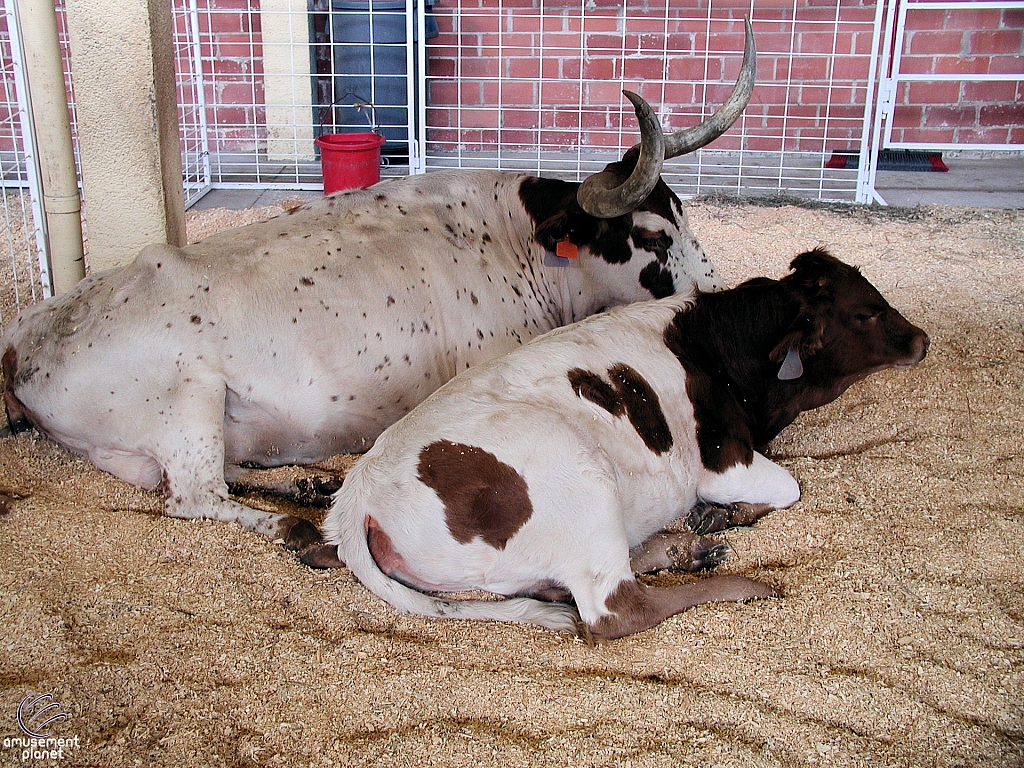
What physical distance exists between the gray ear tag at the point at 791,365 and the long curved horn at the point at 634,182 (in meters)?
0.98

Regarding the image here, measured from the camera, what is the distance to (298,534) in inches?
137

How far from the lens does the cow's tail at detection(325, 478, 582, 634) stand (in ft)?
9.91

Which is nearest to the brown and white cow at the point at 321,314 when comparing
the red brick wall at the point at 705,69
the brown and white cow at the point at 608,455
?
the brown and white cow at the point at 608,455

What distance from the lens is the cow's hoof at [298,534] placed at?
345cm

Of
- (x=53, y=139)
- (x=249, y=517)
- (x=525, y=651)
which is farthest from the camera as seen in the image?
(x=53, y=139)

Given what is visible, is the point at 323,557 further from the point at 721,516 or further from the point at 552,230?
the point at 552,230

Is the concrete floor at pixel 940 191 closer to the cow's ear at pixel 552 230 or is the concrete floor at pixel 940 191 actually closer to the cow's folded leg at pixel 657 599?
the cow's ear at pixel 552 230

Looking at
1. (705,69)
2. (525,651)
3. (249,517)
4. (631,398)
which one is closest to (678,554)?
(631,398)

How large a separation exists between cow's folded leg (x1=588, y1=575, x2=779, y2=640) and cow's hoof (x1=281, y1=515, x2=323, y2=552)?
43.4 inches

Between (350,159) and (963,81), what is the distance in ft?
21.3

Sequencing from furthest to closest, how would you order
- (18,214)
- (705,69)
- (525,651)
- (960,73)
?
(960,73) → (705,69) → (18,214) → (525,651)

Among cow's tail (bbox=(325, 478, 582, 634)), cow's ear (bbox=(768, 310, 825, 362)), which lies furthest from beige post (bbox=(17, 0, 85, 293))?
cow's ear (bbox=(768, 310, 825, 362))

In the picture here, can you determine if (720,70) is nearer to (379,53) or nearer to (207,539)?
(379,53)

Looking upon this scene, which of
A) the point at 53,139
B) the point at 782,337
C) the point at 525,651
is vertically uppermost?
the point at 53,139
